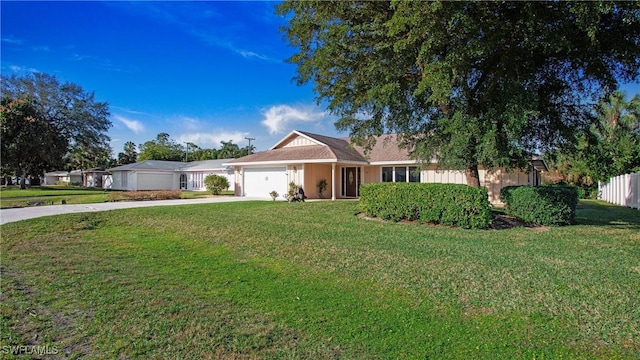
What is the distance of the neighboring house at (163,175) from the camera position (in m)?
39.2

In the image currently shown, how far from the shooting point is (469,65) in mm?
10555

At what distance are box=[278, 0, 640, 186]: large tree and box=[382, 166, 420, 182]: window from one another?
339 inches

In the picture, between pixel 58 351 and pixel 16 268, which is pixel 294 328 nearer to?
pixel 58 351

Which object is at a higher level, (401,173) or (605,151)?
(605,151)

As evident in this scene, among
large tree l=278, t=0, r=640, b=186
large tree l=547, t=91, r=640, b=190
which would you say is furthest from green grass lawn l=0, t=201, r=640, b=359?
large tree l=547, t=91, r=640, b=190

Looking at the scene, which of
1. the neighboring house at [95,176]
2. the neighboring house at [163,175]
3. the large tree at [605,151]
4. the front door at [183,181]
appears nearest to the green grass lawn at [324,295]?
the large tree at [605,151]

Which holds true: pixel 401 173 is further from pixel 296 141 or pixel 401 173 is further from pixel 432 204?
pixel 432 204

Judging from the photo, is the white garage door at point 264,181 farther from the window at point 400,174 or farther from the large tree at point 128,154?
the large tree at point 128,154

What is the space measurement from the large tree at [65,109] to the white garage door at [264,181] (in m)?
25.9

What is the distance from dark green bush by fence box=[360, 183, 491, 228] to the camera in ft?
35.6

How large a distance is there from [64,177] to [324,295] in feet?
263

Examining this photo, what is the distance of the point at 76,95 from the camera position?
42.4 meters

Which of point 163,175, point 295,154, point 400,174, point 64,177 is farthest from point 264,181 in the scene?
point 64,177

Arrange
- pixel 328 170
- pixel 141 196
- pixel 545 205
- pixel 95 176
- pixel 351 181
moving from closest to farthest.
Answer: pixel 545 205, pixel 141 196, pixel 328 170, pixel 351 181, pixel 95 176
